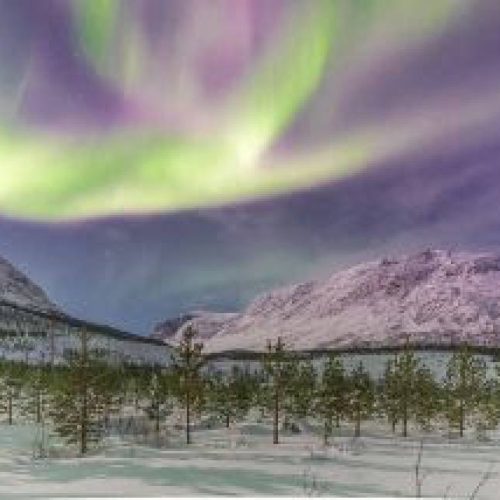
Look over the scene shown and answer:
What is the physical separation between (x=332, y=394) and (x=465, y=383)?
9.23 m

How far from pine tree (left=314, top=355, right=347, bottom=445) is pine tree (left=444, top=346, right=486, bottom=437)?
16.8ft

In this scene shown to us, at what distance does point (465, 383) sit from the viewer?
4516 cm

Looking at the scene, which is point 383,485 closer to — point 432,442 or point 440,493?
point 440,493

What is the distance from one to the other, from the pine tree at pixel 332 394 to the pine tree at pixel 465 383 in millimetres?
5135

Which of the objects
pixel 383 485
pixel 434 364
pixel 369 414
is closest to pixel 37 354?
pixel 434 364

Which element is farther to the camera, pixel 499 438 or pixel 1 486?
pixel 499 438

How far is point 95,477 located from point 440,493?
427 cm

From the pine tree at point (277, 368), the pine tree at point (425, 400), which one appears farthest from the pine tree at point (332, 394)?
the pine tree at point (425, 400)

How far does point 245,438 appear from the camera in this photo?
3112cm

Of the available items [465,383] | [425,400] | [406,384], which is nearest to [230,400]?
[406,384]

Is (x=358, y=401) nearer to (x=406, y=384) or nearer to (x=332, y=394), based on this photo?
(x=332, y=394)

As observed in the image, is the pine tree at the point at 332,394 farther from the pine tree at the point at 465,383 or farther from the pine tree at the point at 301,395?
the pine tree at the point at 465,383

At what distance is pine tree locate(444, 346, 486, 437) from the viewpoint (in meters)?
43.7

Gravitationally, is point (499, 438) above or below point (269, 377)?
below
